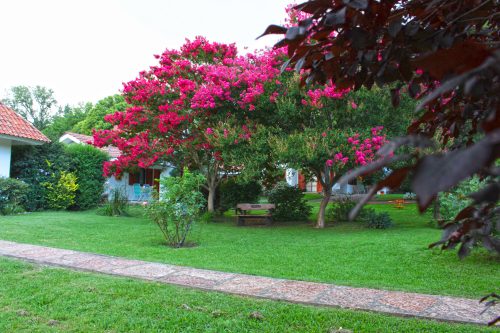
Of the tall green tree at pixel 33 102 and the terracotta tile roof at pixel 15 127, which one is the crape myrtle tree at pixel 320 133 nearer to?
the terracotta tile roof at pixel 15 127

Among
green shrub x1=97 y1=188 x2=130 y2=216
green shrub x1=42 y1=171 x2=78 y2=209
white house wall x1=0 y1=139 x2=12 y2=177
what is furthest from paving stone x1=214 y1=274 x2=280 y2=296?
green shrub x1=42 y1=171 x2=78 y2=209

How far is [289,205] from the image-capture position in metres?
14.5

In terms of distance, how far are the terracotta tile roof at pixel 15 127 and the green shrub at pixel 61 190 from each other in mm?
1580

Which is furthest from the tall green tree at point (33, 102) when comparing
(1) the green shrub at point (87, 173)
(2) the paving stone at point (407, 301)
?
(2) the paving stone at point (407, 301)

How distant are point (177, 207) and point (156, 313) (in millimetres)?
4571

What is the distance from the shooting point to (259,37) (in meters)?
1.62

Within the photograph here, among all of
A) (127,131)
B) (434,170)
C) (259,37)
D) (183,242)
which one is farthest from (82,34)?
(434,170)

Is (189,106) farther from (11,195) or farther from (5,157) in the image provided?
(5,157)

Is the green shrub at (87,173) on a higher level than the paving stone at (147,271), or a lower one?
higher

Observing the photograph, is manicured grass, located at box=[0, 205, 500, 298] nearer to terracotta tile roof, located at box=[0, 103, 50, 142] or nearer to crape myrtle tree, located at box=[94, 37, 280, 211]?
crape myrtle tree, located at box=[94, 37, 280, 211]

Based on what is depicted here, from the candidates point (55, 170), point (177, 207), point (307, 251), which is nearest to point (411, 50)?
point (307, 251)

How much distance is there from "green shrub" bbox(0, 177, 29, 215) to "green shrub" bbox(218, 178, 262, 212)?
6872 millimetres

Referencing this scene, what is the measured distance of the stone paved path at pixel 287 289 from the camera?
4148mm

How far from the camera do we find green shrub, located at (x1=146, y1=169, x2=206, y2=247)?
8.60 metres
